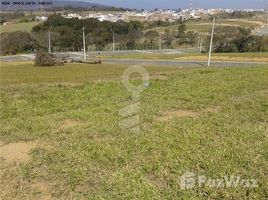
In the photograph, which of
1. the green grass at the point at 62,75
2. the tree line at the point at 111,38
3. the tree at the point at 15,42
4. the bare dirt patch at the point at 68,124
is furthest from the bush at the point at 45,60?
the bare dirt patch at the point at 68,124

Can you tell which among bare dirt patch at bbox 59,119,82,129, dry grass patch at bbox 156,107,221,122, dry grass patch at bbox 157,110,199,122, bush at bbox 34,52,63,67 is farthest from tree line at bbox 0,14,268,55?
bare dirt patch at bbox 59,119,82,129

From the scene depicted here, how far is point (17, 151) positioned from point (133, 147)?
6.51ft

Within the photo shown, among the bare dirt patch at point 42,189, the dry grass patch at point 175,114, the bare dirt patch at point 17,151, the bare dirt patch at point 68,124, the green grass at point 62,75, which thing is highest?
the bare dirt patch at point 42,189

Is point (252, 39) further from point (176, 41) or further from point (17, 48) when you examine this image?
point (17, 48)

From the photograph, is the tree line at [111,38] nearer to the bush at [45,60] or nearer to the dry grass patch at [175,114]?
the bush at [45,60]

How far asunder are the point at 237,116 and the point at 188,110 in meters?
1.36

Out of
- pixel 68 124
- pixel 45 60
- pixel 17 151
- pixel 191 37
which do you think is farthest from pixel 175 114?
pixel 191 37

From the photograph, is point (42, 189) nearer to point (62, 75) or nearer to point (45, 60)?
point (62, 75)

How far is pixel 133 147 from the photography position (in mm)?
6562

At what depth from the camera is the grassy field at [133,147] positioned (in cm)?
498

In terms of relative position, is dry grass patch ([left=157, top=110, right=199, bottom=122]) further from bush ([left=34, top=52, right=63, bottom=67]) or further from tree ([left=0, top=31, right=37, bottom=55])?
tree ([left=0, top=31, right=37, bottom=55])

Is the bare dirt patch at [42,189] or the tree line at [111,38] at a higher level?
the bare dirt patch at [42,189]

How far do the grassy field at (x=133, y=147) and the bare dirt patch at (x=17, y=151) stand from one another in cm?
2

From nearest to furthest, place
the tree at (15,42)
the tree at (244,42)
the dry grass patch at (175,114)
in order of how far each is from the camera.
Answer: the dry grass patch at (175,114)
the tree at (244,42)
the tree at (15,42)
